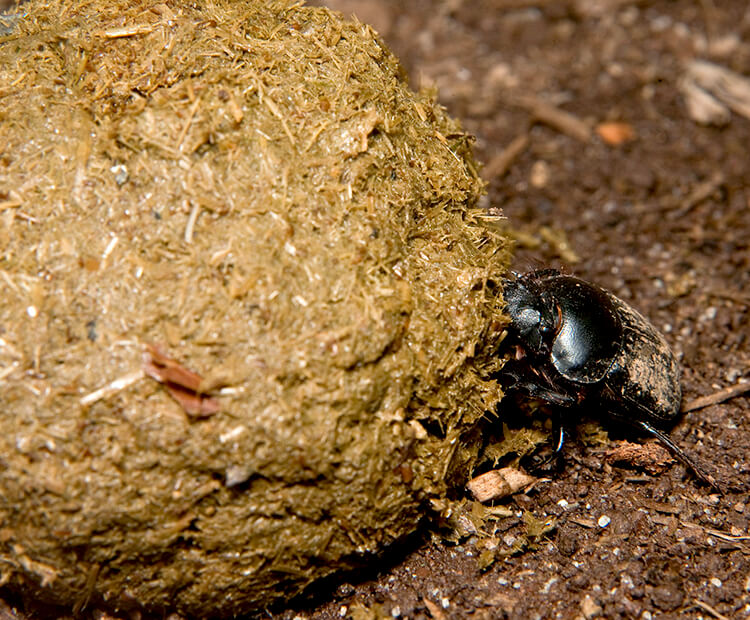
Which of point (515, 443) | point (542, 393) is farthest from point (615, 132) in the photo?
point (515, 443)

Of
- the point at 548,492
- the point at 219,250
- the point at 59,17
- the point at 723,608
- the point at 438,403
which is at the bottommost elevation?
the point at 548,492

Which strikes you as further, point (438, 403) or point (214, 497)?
point (438, 403)

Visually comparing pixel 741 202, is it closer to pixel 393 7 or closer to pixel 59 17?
pixel 393 7

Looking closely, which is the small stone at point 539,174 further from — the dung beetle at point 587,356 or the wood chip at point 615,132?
the dung beetle at point 587,356

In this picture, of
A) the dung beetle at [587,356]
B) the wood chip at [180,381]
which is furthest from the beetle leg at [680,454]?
the wood chip at [180,381]

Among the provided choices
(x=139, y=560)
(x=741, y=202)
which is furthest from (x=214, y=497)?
(x=741, y=202)

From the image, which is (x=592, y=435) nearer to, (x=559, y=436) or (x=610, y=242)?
(x=559, y=436)
